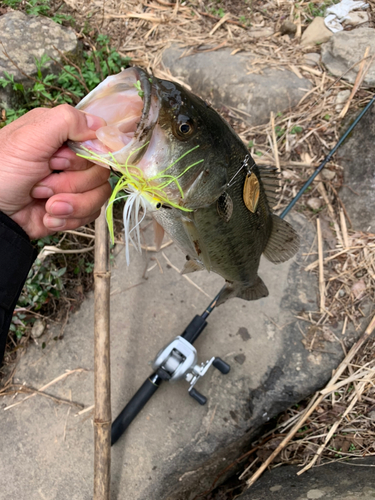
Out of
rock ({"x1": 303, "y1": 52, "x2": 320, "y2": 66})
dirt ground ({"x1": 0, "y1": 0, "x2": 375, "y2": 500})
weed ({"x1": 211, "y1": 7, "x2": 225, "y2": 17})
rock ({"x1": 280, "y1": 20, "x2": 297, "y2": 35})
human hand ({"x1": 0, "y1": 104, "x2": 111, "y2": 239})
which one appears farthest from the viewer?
weed ({"x1": 211, "y1": 7, "x2": 225, "y2": 17})

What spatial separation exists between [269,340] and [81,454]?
1720 mm

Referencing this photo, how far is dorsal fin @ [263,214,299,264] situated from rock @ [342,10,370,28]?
3.59m

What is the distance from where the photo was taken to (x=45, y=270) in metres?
2.92

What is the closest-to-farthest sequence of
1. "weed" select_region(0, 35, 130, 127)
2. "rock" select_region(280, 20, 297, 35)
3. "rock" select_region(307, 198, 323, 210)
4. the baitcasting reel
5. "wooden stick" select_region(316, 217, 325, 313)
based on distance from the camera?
the baitcasting reel
"wooden stick" select_region(316, 217, 325, 313)
"weed" select_region(0, 35, 130, 127)
"rock" select_region(307, 198, 323, 210)
"rock" select_region(280, 20, 297, 35)

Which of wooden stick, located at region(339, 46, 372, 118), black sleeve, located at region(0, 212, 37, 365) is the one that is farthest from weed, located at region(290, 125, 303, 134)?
black sleeve, located at region(0, 212, 37, 365)

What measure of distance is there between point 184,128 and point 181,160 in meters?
0.12

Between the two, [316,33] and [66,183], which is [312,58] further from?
[66,183]

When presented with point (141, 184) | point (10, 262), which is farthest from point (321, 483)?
point (10, 262)

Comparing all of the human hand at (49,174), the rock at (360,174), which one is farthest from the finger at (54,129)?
the rock at (360,174)

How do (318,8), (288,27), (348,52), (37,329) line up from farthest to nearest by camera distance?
(318,8) < (288,27) < (348,52) < (37,329)

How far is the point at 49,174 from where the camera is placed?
5.58 ft

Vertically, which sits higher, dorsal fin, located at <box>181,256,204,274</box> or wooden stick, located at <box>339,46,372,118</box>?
wooden stick, located at <box>339,46,372,118</box>

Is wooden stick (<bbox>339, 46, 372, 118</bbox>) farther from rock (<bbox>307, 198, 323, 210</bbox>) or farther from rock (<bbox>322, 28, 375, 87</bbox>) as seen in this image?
rock (<bbox>307, 198, 323, 210</bbox>)

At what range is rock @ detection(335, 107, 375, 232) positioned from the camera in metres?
3.30
